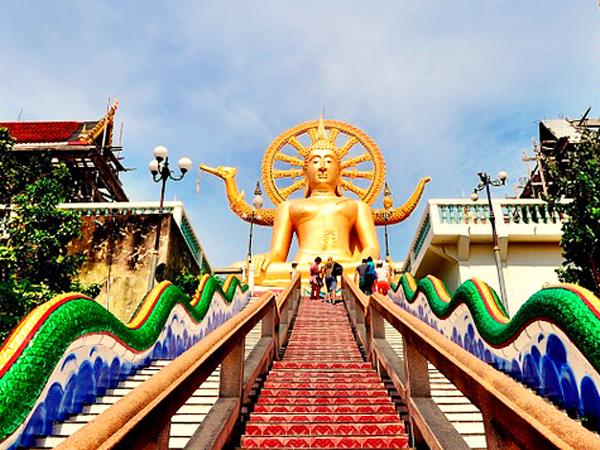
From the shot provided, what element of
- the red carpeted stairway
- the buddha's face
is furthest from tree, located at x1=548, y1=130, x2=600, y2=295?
the buddha's face

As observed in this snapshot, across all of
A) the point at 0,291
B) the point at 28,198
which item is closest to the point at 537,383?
the point at 0,291

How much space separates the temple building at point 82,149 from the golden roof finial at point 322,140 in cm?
951

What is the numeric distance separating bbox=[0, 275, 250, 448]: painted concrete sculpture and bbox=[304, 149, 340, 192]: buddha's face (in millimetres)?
11364

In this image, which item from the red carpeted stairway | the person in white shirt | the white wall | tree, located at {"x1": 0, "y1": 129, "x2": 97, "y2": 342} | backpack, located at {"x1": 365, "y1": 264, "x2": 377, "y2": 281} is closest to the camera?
the red carpeted stairway

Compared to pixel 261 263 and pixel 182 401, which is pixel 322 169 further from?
pixel 182 401

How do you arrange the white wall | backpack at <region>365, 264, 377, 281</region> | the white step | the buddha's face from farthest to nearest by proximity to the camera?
1. the buddha's face
2. the white wall
3. backpack at <region>365, 264, 377, 281</region>
4. the white step

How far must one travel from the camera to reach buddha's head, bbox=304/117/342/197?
53.9ft

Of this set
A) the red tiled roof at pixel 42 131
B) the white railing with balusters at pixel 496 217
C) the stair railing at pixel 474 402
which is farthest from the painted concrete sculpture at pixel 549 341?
the red tiled roof at pixel 42 131

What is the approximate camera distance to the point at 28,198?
27.7ft

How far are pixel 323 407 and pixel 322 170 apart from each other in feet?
44.3

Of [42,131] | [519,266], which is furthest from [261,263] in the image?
[42,131]

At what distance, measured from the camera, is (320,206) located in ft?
52.0

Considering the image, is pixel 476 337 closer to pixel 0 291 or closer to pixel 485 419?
pixel 485 419

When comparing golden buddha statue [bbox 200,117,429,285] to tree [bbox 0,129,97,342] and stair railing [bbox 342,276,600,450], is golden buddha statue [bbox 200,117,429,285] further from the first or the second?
stair railing [bbox 342,276,600,450]
